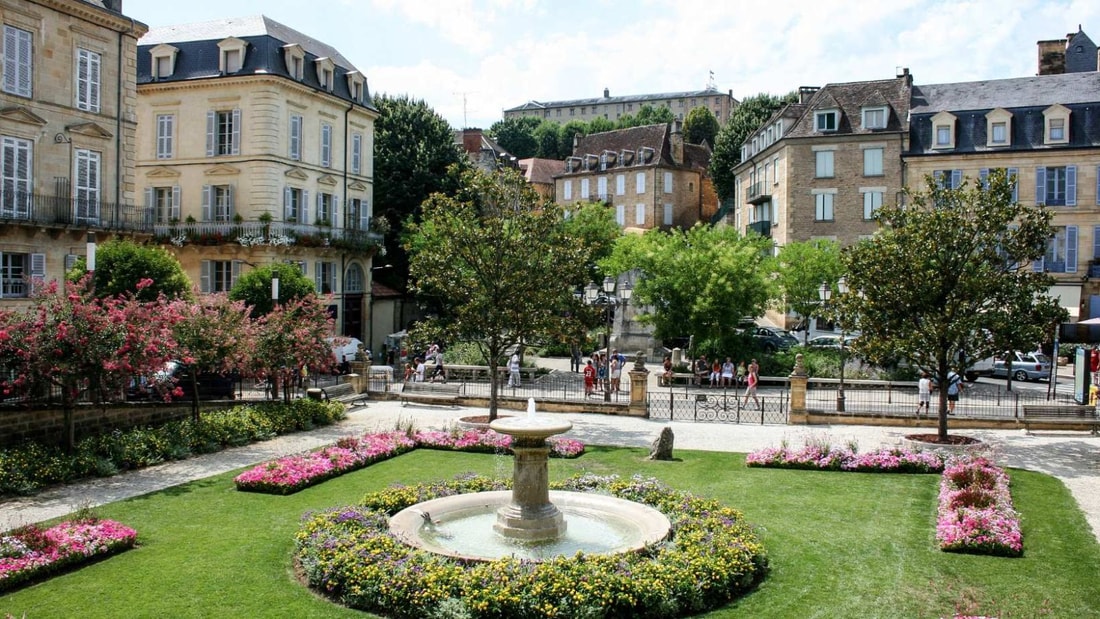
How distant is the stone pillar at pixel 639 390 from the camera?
1120 inches

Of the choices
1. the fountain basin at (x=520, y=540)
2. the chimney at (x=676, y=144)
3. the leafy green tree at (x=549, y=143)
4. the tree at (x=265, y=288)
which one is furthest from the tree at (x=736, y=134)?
the fountain basin at (x=520, y=540)

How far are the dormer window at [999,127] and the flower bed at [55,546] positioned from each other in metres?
43.4

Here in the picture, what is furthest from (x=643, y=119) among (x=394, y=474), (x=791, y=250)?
(x=394, y=474)

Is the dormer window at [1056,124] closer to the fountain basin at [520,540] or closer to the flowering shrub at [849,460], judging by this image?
the flowering shrub at [849,460]

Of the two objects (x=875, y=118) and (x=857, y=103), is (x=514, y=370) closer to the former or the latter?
(x=875, y=118)

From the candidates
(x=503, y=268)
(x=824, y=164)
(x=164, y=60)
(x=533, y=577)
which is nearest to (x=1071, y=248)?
(x=824, y=164)

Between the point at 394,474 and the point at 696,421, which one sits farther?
the point at 696,421

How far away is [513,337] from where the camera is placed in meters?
26.1

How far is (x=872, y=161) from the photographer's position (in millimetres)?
47000

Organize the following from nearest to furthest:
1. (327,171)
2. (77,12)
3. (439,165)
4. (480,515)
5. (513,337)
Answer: (480,515)
(513,337)
(77,12)
(327,171)
(439,165)

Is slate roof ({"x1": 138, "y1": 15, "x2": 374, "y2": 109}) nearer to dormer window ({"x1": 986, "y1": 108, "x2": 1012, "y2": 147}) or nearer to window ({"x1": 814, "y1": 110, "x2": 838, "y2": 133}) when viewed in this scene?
window ({"x1": 814, "y1": 110, "x2": 838, "y2": 133})

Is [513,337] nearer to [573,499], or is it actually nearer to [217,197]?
Result: [573,499]

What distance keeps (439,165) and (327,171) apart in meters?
9.87

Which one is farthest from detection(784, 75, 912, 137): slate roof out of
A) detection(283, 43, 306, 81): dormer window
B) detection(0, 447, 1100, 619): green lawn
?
detection(0, 447, 1100, 619): green lawn
